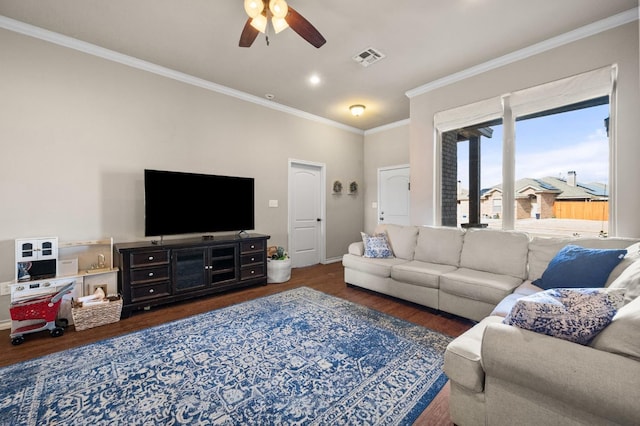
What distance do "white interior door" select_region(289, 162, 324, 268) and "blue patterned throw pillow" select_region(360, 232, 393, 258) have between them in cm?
167

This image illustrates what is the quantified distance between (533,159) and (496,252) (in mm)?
1279

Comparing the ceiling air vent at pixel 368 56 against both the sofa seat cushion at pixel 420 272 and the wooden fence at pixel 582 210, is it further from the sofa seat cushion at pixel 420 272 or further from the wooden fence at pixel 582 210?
the wooden fence at pixel 582 210

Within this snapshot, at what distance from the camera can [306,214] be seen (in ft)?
17.3

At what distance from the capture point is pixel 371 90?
13.5 ft

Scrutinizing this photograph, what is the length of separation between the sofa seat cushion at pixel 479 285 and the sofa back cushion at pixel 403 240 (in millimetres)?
807

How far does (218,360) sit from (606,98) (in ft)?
14.4

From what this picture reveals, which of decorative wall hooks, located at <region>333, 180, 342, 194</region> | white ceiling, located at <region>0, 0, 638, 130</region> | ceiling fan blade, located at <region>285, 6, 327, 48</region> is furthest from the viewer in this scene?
decorative wall hooks, located at <region>333, 180, 342, 194</region>

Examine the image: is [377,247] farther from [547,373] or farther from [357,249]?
[547,373]

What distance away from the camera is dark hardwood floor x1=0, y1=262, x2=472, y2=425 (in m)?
2.06

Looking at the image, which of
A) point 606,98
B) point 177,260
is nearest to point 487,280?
point 606,98

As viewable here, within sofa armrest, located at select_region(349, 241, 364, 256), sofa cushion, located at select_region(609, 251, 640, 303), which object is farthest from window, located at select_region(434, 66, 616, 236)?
sofa cushion, located at select_region(609, 251, 640, 303)

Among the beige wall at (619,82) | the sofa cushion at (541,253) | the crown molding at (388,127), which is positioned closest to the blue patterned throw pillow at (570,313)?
the sofa cushion at (541,253)

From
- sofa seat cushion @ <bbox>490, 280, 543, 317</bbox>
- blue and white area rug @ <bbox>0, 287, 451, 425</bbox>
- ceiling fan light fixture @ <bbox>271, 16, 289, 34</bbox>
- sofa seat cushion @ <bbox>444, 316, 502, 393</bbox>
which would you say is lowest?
blue and white area rug @ <bbox>0, 287, 451, 425</bbox>

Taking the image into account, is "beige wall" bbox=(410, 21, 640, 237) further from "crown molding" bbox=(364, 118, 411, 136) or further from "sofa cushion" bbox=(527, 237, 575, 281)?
"crown molding" bbox=(364, 118, 411, 136)
